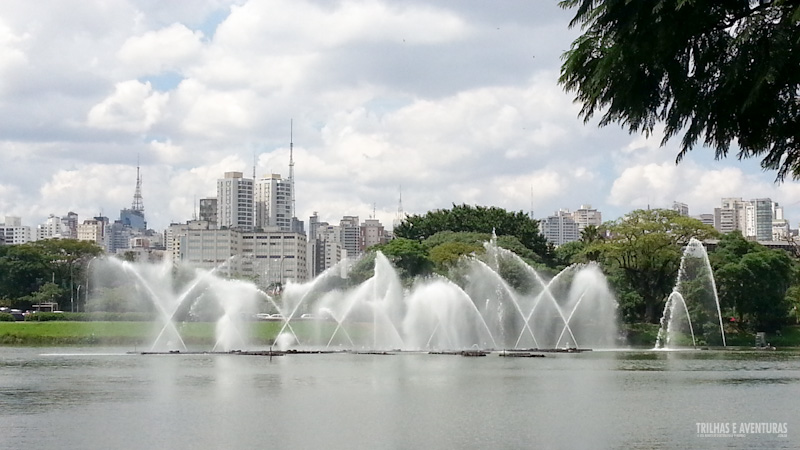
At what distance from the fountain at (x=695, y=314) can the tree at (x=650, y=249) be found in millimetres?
6554

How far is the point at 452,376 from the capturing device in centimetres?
5316

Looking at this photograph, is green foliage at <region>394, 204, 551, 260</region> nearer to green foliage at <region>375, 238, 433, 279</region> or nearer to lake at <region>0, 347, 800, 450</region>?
green foliage at <region>375, 238, 433, 279</region>

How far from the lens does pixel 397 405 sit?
3822 cm

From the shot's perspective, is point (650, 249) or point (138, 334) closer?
point (138, 334)

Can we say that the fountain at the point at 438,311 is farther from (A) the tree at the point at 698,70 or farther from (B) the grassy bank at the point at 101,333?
(A) the tree at the point at 698,70

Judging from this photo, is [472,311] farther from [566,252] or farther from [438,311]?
[566,252]

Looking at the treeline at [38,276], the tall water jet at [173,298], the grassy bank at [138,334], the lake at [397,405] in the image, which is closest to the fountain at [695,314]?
the grassy bank at [138,334]

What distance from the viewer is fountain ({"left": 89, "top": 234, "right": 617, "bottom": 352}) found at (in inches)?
3504

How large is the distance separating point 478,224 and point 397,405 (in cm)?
10859

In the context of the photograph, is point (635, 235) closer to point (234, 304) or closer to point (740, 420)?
point (234, 304)

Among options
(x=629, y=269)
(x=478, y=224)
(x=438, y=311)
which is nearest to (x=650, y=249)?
(x=629, y=269)

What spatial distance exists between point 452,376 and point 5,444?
29.0m

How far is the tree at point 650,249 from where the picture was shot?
356ft

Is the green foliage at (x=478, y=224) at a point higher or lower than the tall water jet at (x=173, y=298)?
higher
